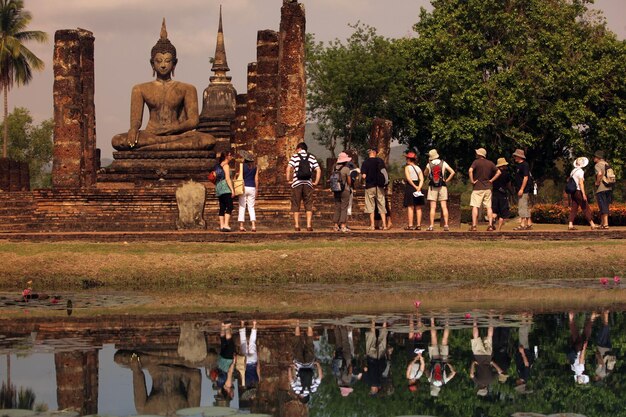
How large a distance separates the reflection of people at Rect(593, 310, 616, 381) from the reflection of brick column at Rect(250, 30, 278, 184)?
19691mm

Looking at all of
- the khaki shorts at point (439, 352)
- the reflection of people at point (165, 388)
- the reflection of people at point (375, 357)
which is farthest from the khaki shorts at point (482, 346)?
the reflection of people at point (165, 388)

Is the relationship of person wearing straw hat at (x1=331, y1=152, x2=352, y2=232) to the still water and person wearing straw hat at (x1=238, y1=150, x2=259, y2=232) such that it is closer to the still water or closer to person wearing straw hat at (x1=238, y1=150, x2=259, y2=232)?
person wearing straw hat at (x1=238, y1=150, x2=259, y2=232)

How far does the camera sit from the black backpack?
68.0 feet

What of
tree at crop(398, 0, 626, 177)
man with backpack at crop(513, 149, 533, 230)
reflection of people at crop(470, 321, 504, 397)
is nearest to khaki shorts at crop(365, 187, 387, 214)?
man with backpack at crop(513, 149, 533, 230)

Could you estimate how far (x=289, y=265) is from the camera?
17.0 meters

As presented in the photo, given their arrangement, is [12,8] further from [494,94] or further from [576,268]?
[576,268]

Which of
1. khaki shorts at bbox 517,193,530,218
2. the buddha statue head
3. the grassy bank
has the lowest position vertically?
the grassy bank

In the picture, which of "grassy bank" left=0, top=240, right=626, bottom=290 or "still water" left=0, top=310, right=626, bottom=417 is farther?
"grassy bank" left=0, top=240, right=626, bottom=290

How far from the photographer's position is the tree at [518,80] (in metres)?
44.5

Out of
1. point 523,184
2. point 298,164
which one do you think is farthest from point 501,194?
point 298,164

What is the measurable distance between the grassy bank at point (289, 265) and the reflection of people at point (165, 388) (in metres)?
6.21

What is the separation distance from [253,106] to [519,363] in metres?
23.3

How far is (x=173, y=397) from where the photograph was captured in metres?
8.66

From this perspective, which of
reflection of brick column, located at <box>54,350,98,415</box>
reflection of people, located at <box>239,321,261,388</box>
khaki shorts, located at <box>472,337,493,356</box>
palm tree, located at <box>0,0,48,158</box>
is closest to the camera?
reflection of brick column, located at <box>54,350,98,415</box>
